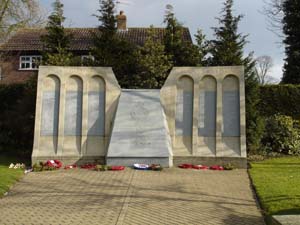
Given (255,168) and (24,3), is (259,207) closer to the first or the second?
(255,168)

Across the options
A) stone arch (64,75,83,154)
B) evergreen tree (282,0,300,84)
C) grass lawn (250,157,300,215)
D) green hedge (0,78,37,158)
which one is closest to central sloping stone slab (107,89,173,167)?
stone arch (64,75,83,154)

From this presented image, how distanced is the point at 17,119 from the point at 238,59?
1013cm

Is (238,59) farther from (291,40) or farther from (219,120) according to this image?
(291,40)

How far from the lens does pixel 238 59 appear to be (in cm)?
1998

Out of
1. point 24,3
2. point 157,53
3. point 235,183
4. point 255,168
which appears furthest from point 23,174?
point 24,3

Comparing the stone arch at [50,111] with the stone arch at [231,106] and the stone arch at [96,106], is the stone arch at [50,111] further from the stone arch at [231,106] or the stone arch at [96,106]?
the stone arch at [231,106]

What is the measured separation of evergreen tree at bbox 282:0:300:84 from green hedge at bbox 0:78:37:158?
17.7 metres

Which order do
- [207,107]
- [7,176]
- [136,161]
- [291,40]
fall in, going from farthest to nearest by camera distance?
[291,40] < [207,107] < [136,161] < [7,176]

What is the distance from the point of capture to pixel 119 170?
47.1 feet

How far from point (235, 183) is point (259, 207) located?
2.71 metres

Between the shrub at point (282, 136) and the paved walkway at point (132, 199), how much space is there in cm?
509

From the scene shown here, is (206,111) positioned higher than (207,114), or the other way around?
(206,111)

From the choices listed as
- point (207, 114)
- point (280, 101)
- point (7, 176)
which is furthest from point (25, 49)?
point (7, 176)

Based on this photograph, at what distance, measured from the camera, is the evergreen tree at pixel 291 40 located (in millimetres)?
29562
